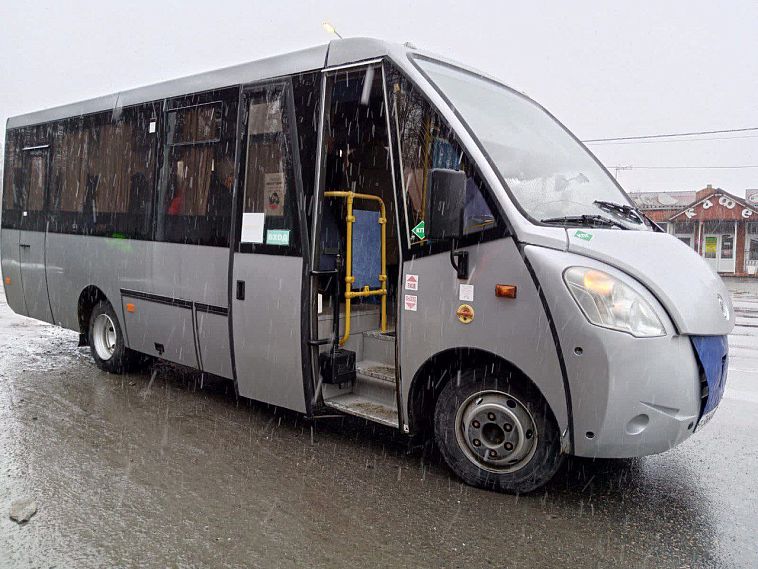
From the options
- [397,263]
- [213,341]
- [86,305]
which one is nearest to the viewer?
[397,263]

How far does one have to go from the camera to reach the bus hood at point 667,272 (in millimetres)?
3553

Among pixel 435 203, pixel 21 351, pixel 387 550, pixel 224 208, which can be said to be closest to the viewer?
pixel 387 550

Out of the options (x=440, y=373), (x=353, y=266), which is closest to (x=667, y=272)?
(x=440, y=373)

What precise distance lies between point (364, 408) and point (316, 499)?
93cm

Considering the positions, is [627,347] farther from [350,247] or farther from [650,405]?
[350,247]

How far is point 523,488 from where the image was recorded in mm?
3998

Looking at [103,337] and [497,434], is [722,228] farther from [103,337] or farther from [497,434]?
[497,434]

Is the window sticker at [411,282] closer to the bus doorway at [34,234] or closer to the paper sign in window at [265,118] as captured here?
the paper sign in window at [265,118]

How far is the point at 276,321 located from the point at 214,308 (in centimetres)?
89

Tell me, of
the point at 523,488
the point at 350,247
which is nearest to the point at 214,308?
the point at 350,247

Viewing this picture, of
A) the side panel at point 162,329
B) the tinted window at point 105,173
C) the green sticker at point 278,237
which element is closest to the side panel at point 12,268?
the tinted window at point 105,173

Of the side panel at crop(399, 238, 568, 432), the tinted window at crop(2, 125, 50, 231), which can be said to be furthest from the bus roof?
the side panel at crop(399, 238, 568, 432)

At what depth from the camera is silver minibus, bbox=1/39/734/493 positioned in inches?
142

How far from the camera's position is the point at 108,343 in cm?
745
